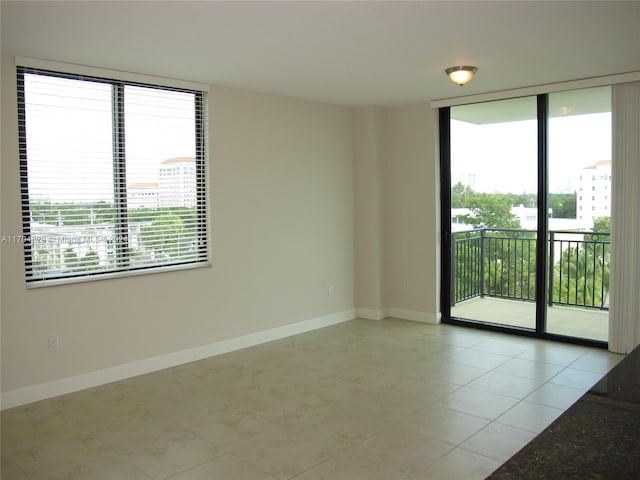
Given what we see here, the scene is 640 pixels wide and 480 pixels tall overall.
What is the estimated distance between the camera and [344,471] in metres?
2.90

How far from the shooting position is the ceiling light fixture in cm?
438

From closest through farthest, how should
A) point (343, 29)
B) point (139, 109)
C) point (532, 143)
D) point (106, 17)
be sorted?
1. point (106, 17)
2. point (343, 29)
3. point (139, 109)
4. point (532, 143)

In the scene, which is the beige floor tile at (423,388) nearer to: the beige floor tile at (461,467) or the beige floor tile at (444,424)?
the beige floor tile at (444,424)

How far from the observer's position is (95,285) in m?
4.29

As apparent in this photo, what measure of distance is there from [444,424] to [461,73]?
2710mm

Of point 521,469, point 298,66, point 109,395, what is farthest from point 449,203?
point 521,469

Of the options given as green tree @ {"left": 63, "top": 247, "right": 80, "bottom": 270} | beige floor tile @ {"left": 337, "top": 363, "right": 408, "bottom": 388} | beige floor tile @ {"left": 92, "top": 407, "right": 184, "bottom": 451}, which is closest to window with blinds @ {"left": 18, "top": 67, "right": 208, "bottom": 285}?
green tree @ {"left": 63, "top": 247, "right": 80, "bottom": 270}

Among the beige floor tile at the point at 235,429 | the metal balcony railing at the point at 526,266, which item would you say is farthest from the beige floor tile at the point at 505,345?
the beige floor tile at the point at 235,429

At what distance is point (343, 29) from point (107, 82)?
210 cm

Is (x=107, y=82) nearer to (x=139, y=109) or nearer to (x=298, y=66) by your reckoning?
(x=139, y=109)

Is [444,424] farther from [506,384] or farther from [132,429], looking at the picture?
[132,429]

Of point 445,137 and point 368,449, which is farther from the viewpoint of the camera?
point 445,137

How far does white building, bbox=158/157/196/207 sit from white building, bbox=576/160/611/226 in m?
A: 3.66

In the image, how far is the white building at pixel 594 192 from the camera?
5.06m
